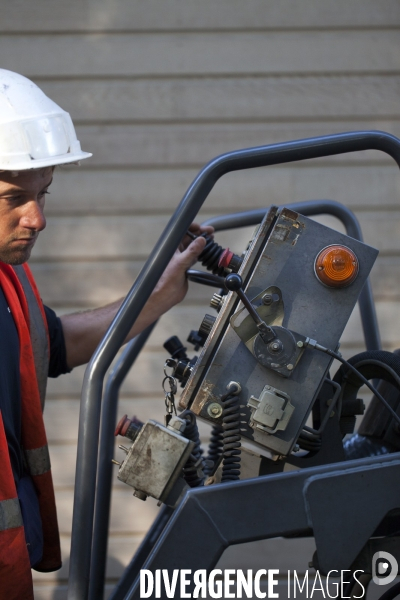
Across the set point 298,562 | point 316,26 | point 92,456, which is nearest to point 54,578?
→ point 298,562

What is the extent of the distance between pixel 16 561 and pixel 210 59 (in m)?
2.75

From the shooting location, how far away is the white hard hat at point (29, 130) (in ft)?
5.95

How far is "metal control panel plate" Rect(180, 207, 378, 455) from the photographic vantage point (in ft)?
5.42

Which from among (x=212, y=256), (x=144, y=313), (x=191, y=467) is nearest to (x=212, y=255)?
(x=212, y=256)

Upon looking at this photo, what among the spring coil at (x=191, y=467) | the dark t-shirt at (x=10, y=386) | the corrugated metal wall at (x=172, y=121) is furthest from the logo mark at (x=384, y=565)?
the corrugated metal wall at (x=172, y=121)

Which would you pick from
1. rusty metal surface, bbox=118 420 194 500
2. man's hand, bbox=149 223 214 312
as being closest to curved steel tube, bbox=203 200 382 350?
man's hand, bbox=149 223 214 312

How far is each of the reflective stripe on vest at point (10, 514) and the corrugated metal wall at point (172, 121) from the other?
74.3 inches

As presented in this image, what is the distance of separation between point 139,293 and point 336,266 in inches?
18.6

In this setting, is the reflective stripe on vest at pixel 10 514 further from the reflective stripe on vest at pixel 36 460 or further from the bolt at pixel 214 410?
the bolt at pixel 214 410

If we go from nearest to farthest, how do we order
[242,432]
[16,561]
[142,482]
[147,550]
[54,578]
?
[142,482], [242,432], [16,561], [147,550], [54,578]

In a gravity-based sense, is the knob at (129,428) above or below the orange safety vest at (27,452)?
above

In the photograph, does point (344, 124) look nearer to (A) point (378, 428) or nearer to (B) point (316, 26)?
(B) point (316, 26)

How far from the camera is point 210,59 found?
145 inches

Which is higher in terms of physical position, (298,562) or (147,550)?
(147,550)
